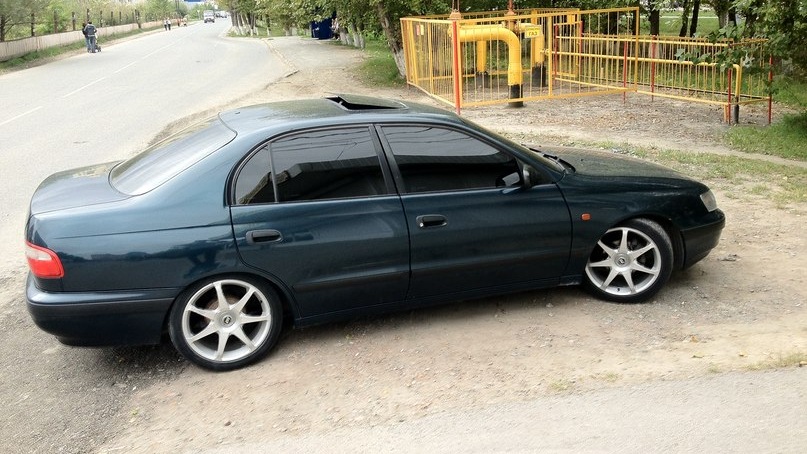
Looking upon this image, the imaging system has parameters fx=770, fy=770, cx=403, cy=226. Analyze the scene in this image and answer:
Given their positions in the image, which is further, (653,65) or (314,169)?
(653,65)

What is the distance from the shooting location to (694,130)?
40.3 feet

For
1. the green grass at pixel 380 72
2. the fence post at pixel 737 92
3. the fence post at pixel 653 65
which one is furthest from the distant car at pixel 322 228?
the green grass at pixel 380 72

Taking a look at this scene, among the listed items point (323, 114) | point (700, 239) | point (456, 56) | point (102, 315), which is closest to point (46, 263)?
point (102, 315)

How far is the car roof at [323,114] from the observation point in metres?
4.89

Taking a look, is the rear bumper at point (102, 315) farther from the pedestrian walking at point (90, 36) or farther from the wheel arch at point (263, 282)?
the pedestrian walking at point (90, 36)

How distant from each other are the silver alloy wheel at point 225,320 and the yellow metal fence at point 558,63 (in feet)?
31.1

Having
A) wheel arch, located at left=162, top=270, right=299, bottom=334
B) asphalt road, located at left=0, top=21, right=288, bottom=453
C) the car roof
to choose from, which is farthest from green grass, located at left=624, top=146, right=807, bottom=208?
asphalt road, located at left=0, top=21, right=288, bottom=453

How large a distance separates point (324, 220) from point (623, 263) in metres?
2.13

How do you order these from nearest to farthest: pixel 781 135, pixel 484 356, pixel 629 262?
pixel 484 356, pixel 629 262, pixel 781 135

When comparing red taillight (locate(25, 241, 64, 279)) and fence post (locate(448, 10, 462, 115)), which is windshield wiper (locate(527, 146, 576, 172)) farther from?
fence post (locate(448, 10, 462, 115))

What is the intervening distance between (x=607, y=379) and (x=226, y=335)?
2.21 metres

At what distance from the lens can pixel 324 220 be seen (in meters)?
4.65

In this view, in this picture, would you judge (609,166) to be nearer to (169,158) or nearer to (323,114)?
(323,114)

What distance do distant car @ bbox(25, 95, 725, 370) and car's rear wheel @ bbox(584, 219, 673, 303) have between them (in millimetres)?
10
